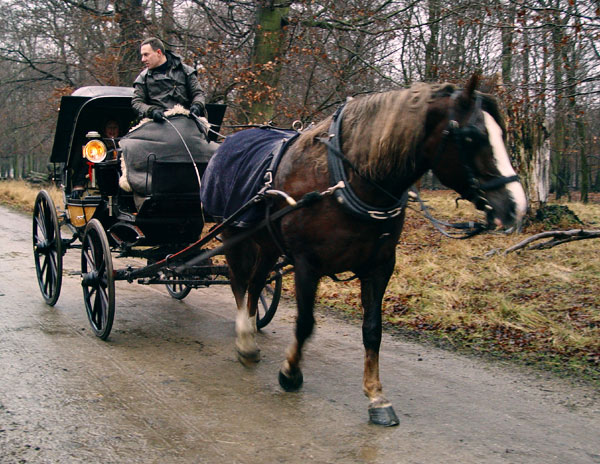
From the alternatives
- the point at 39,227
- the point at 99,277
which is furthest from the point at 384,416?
the point at 39,227

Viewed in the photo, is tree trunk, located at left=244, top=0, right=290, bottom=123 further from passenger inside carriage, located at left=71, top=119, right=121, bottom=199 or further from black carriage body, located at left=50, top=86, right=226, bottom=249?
passenger inside carriage, located at left=71, top=119, right=121, bottom=199

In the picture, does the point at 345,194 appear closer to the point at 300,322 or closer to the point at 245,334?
the point at 300,322

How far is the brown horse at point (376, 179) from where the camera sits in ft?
10.8

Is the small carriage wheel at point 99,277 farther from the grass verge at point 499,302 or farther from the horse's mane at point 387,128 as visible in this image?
the horse's mane at point 387,128

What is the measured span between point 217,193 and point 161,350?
4.62 feet

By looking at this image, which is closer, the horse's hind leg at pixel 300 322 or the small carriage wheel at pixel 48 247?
the horse's hind leg at pixel 300 322

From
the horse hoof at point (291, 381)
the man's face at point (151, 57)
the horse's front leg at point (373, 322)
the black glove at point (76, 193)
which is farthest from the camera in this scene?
the black glove at point (76, 193)

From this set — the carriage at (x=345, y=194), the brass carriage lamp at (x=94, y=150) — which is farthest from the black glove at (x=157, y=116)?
the brass carriage lamp at (x=94, y=150)

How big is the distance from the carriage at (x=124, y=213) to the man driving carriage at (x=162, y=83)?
10.5 inches

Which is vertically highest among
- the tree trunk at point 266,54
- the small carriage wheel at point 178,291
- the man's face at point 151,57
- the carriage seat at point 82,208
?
the tree trunk at point 266,54

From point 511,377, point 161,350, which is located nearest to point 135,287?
point 161,350

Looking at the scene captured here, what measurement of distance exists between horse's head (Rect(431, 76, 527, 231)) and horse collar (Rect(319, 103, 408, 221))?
442mm

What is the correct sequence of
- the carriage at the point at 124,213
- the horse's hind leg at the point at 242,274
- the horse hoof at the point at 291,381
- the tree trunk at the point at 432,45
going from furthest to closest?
the tree trunk at the point at 432,45, the carriage at the point at 124,213, the horse's hind leg at the point at 242,274, the horse hoof at the point at 291,381

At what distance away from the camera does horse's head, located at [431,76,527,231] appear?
3.23 m
